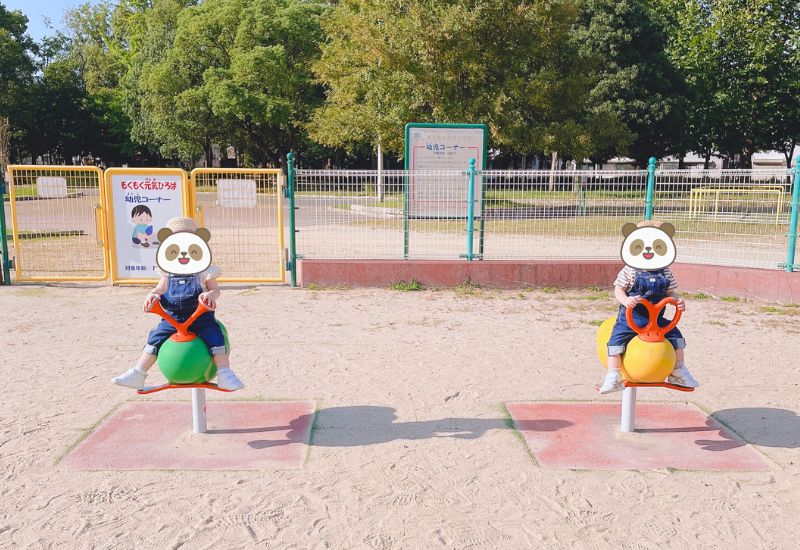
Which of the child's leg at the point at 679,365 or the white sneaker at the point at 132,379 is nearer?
the white sneaker at the point at 132,379

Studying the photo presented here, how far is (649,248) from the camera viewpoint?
14.1 feet

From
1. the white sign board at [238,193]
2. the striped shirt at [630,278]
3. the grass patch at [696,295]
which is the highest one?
→ the white sign board at [238,193]

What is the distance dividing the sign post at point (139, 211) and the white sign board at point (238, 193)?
0.56 metres

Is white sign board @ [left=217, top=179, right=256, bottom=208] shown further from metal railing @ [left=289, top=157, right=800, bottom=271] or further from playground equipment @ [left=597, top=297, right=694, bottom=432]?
playground equipment @ [left=597, top=297, right=694, bottom=432]

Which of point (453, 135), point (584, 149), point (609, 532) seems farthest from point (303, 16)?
point (609, 532)

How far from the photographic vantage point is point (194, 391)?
456 cm

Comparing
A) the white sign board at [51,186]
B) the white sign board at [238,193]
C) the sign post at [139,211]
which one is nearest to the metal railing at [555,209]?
the white sign board at [238,193]

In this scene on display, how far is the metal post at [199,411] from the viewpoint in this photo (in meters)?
4.58

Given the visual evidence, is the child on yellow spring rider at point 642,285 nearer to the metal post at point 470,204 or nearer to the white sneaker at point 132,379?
the white sneaker at point 132,379

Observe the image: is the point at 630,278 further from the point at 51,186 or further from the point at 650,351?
the point at 51,186

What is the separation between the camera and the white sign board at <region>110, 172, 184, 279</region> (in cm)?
1012

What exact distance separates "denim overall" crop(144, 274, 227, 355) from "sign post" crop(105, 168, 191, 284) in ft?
19.9

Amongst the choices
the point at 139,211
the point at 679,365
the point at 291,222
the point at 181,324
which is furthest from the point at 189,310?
the point at 139,211

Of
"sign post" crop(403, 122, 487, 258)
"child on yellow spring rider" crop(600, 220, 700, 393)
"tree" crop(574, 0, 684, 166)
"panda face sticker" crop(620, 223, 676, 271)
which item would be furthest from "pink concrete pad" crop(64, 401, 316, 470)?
"tree" crop(574, 0, 684, 166)
